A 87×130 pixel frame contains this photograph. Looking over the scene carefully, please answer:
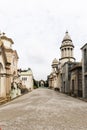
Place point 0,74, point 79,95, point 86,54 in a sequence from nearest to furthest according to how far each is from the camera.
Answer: point 0,74 → point 86,54 → point 79,95

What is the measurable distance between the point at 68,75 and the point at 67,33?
64.0 ft

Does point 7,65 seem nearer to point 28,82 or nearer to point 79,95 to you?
point 79,95

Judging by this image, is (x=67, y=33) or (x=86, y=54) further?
(x=67, y=33)

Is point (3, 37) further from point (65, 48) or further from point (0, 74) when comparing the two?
point (65, 48)

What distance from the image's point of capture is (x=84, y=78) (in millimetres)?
25281

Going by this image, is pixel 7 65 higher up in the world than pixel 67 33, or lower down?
lower down

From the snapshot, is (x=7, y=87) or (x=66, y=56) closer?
(x=7, y=87)

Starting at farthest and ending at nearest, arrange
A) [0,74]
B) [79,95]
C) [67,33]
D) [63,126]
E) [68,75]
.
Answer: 1. [67,33]
2. [68,75]
3. [79,95]
4. [0,74]
5. [63,126]

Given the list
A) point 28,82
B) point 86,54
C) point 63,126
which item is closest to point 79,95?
point 86,54

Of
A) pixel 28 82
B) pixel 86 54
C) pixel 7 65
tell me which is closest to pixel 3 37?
pixel 7 65

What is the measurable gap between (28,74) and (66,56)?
29.4m

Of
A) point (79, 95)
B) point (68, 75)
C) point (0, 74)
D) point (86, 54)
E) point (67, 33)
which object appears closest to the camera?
point (0, 74)

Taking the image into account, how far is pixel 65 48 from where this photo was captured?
171 feet

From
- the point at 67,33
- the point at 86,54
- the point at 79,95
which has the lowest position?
the point at 79,95
